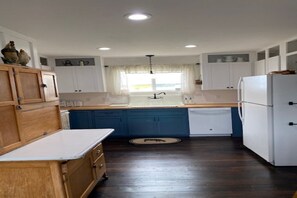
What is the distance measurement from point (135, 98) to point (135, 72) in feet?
2.31

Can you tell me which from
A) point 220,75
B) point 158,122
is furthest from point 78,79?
point 220,75

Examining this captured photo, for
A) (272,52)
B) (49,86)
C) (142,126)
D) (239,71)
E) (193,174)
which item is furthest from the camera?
(142,126)

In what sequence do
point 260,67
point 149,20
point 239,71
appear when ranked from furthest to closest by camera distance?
1. point 239,71
2. point 260,67
3. point 149,20

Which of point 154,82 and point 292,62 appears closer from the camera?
point 292,62

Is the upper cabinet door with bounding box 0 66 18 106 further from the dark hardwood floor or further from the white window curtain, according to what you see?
the white window curtain

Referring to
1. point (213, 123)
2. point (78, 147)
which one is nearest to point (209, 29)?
point (78, 147)

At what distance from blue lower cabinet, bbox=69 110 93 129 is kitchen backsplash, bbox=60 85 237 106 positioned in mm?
469

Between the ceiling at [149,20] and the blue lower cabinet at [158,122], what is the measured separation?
7.34ft

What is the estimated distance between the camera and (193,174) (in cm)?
280

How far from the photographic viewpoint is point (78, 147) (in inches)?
71.1

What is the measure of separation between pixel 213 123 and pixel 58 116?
3.39 metres

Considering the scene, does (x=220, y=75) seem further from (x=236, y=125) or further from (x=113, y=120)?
Answer: (x=113, y=120)

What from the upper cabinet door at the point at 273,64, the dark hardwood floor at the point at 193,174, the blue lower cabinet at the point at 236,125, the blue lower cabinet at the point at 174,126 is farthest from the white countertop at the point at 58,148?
the upper cabinet door at the point at 273,64

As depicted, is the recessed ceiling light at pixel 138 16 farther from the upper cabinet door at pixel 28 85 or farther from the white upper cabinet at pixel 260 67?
the white upper cabinet at pixel 260 67
